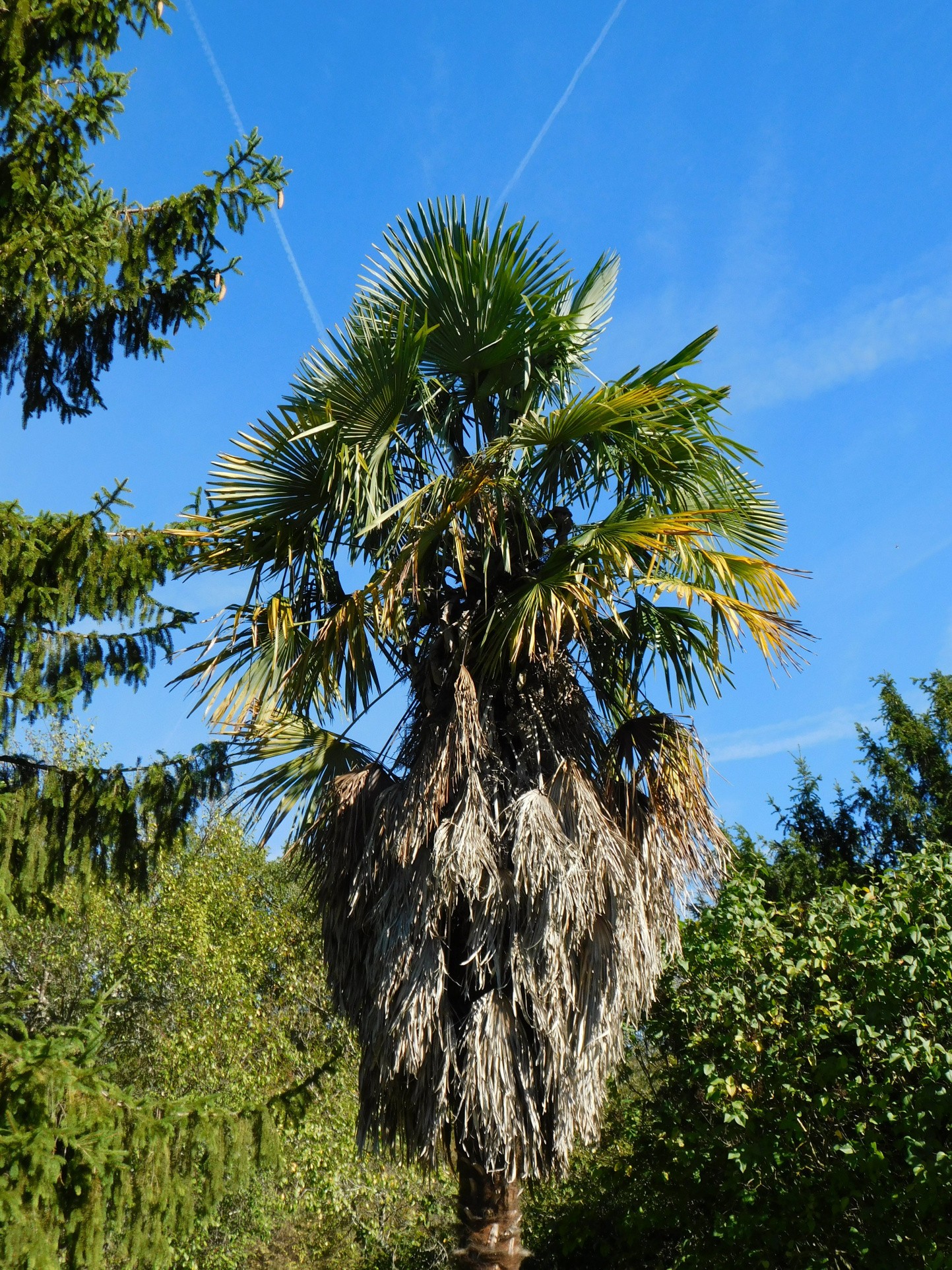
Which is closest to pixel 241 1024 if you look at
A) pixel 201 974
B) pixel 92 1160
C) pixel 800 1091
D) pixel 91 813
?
pixel 201 974

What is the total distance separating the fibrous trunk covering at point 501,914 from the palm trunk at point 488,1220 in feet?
0.86

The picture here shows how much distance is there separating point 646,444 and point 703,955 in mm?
3788

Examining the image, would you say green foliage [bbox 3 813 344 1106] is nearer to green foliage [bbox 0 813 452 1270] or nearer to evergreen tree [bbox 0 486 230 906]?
green foliage [bbox 0 813 452 1270]

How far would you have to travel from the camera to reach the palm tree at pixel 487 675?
18.0 feet

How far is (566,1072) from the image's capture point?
539 cm

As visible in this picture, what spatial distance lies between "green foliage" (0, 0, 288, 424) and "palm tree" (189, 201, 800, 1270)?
3.63 feet

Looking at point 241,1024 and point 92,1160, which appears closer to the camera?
point 92,1160

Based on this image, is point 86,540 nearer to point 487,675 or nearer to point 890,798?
point 487,675

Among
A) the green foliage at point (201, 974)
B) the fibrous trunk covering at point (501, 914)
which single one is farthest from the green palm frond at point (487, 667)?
the green foliage at point (201, 974)

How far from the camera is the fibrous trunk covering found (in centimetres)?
537

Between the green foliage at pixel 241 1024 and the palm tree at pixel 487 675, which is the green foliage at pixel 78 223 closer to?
the palm tree at pixel 487 675

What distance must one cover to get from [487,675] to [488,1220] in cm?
317

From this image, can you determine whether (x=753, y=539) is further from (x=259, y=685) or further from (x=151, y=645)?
(x=151, y=645)

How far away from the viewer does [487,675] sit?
6496 mm
